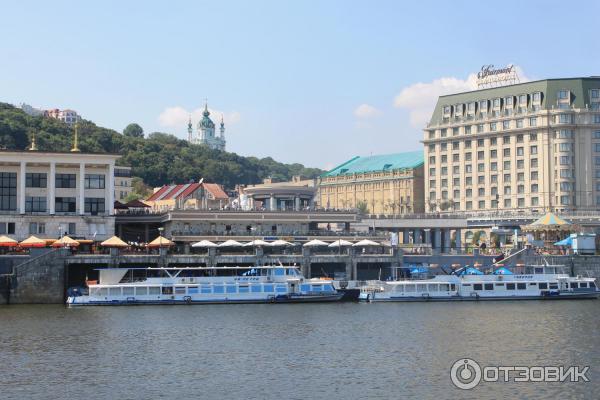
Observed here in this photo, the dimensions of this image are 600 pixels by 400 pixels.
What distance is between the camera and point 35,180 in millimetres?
130875

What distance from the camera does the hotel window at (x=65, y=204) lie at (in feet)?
431

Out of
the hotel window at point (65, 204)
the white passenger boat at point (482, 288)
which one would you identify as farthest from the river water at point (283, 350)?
the hotel window at point (65, 204)

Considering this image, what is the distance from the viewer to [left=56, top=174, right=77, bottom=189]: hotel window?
433 feet

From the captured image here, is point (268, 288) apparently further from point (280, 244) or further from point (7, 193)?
point (7, 193)

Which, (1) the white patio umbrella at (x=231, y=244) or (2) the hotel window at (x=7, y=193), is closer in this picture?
(1) the white patio umbrella at (x=231, y=244)

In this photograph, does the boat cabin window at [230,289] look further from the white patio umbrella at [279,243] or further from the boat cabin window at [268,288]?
the white patio umbrella at [279,243]

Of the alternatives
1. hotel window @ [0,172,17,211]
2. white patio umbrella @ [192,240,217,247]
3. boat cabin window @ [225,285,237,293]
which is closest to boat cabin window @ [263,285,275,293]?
boat cabin window @ [225,285,237,293]

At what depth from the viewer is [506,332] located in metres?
80.7

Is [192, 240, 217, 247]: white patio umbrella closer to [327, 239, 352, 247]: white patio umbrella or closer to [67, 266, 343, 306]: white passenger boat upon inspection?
[67, 266, 343, 306]: white passenger boat

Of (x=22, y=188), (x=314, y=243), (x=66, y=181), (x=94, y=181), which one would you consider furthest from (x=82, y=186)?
(x=314, y=243)

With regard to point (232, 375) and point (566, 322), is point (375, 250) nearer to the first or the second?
point (566, 322)

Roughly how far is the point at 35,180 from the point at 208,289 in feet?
112

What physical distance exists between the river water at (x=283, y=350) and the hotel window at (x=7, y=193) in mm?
28385

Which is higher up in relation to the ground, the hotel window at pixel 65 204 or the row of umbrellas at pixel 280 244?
the hotel window at pixel 65 204
